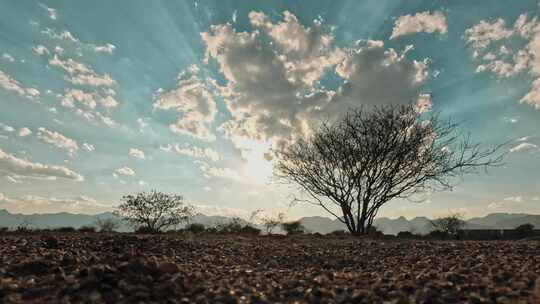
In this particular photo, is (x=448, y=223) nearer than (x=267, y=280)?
No

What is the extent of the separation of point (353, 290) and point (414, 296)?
0.67 meters

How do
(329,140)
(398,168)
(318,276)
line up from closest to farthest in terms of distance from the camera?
(318,276) → (398,168) → (329,140)

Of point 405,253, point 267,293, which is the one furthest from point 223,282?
point 405,253

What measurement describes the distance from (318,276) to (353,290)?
0.83m

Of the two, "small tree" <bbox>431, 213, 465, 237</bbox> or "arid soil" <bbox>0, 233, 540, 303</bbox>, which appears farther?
"small tree" <bbox>431, 213, 465, 237</bbox>

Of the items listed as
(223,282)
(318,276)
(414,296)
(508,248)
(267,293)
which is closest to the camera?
(414,296)

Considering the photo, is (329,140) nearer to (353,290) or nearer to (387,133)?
(387,133)

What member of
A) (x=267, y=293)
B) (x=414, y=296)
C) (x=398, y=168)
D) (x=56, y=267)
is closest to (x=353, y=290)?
(x=414, y=296)

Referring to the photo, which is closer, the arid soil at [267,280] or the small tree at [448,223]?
the arid soil at [267,280]

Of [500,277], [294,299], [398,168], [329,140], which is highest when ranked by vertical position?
[329,140]

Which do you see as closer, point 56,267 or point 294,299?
point 294,299

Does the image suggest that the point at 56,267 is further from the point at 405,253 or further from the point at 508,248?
the point at 508,248

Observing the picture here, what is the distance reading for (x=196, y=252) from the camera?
6.78 meters

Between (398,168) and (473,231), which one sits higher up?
(398,168)
